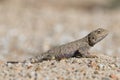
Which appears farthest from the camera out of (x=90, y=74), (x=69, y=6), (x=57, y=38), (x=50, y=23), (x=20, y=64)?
(x=69, y=6)

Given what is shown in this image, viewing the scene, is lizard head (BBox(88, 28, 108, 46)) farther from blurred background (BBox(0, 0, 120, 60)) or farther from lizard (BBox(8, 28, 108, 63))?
blurred background (BBox(0, 0, 120, 60))

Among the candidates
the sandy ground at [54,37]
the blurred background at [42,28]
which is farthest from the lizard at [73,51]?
the blurred background at [42,28]

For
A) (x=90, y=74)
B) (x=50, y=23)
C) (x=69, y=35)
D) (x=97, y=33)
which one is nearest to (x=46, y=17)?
(x=50, y=23)

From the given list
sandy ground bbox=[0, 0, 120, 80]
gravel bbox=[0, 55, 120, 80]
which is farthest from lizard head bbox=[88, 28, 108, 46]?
gravel bbox=[0, 55, 120, 80]

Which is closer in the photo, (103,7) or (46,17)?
(46,17)

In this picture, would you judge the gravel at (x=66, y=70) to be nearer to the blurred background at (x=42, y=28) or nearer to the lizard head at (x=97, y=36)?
the lizard head at (x=97, y=36)

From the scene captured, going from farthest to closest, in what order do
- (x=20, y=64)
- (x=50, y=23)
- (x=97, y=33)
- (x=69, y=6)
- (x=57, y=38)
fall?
(x=69, y=6) < (x=50, y=23) < (x=57, y=38) < (x=97, y=33) < (x=20, y=64)

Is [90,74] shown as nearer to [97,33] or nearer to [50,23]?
[97,33]

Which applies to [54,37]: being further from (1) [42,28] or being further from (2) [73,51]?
(2) [73,51]
